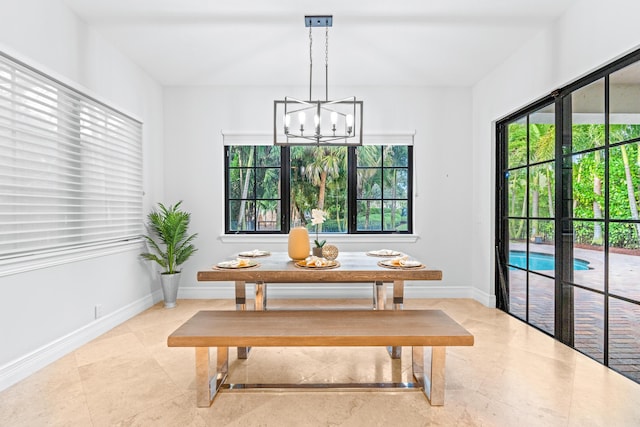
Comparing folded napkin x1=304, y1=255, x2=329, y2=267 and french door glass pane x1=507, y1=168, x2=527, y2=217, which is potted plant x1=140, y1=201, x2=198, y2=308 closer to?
folded napkin x1=304, y1=255, x2=329, y2=267

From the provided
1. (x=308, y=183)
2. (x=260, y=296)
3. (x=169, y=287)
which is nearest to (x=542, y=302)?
(x=260, y=296)

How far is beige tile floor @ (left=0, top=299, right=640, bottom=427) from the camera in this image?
1846mm

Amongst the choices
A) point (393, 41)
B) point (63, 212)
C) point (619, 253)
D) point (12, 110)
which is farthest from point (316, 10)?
point (619, 253)

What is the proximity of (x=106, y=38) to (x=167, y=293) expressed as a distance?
2.55 meters

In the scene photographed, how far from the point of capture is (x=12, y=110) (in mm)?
2248

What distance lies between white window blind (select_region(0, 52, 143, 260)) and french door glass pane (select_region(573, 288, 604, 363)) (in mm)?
3884

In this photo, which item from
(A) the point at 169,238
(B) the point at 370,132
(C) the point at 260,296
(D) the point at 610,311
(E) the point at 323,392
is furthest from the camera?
(B) the point at 370,132

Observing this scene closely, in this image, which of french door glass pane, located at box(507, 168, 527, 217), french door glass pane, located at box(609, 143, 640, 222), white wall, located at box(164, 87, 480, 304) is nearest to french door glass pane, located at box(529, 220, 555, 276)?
french door glass pane, located at box(507, 168, 527, 217)

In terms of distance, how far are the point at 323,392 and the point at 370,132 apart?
306 centimetres

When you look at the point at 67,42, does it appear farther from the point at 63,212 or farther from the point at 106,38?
the point at 63,212

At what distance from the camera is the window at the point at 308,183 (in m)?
4.41

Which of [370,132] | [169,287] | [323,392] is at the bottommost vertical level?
[323,392]

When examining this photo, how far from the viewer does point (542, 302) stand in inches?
125

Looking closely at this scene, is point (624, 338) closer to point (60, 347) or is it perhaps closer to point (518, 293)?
point (518, 293)
